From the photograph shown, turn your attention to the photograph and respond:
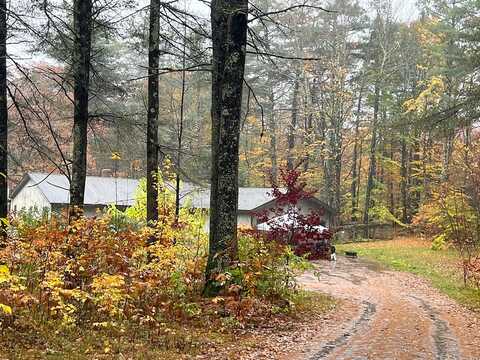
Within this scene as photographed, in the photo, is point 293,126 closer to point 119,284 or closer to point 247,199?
point 247,199

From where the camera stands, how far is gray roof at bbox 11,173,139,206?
27.9m

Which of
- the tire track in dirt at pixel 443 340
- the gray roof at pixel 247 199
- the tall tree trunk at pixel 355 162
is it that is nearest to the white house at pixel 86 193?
the gray roof at pixel 247 199

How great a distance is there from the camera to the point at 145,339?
6.39 metres

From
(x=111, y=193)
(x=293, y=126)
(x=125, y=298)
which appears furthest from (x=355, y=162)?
(x=125, y=298)

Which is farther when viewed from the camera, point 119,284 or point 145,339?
point 145,339

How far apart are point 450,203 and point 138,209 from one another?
16676 millimetres

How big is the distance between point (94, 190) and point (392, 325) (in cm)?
2351

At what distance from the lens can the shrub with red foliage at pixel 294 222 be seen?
16.2m

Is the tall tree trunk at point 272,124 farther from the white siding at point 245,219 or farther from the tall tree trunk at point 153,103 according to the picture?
the tall tree trunk at point 153,103

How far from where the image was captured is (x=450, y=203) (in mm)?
25422

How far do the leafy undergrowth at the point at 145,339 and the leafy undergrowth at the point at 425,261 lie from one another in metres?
6.78

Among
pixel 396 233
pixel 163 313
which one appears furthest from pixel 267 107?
pixel 163 313

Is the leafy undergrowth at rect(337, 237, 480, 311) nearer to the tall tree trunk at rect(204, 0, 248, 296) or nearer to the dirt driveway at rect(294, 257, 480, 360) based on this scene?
the dirt driveway at rect(294, 257, 480, 360)

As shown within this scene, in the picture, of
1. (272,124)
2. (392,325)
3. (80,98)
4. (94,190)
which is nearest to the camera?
(392,325)
